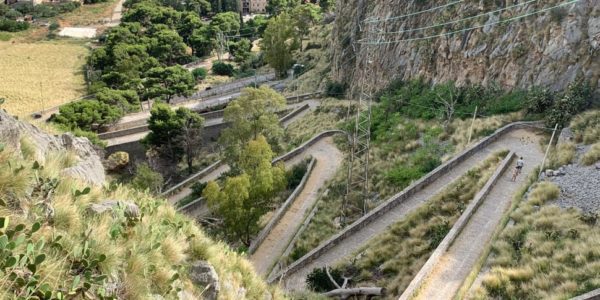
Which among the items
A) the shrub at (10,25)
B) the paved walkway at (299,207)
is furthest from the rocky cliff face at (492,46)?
the shrub at (10,25)

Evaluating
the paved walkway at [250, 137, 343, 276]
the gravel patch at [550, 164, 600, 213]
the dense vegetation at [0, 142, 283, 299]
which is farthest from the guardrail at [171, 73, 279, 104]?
the dense vegetation at [0, 142, 283, 299]

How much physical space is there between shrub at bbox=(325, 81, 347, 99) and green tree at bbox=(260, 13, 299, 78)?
12231 millimetres

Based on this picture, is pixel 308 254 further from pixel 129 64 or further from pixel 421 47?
pixel 129 64

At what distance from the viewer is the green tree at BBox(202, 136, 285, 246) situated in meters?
17.2

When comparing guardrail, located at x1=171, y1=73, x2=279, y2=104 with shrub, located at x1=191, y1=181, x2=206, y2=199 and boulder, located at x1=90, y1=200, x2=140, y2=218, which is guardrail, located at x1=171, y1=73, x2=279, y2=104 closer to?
shrub, located at x1=191, y1=181, x2=206, y2=199

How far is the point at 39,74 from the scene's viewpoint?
181 ft

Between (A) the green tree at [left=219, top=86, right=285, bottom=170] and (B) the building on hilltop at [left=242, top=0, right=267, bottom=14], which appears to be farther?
(B) the building on hilltop at [left=242, top=0, right=267, bottom=14]

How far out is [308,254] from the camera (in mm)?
14359

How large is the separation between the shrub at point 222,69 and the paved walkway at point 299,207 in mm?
32687

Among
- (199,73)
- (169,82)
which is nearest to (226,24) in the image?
(199,73)

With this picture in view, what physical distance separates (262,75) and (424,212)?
41.1m

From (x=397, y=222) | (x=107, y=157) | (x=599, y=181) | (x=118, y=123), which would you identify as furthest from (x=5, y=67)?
(x=599, y=181)

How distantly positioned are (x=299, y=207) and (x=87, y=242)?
1543 centimetres

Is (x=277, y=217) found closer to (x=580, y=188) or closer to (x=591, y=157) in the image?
(x=580, y=188)
